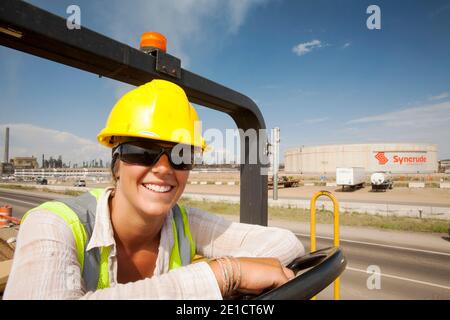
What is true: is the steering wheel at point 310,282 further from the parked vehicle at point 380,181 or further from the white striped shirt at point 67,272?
the parked vehicle at point 380,181

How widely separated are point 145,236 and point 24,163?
4241 inches

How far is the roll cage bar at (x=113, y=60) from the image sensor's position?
1.03 metres

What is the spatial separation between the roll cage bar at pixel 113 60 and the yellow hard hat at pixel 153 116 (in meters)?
0.14

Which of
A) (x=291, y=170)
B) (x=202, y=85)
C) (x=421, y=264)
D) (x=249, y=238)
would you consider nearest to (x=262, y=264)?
(x=249, y=238)

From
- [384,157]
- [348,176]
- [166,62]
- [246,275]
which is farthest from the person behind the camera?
[384,157]

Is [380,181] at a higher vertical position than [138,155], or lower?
lower

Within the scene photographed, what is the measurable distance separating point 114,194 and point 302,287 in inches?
44.6

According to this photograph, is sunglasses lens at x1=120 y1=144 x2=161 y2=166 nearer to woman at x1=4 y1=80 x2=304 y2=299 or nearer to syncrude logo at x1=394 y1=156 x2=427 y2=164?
woman at x1=4 y1=80 x2=304 y2=299

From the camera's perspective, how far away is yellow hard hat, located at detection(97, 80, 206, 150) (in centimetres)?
129

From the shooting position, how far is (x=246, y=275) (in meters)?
1.09

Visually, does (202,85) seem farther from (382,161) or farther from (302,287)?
(382,161)

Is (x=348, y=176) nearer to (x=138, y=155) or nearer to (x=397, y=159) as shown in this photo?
(x=138, y=155)

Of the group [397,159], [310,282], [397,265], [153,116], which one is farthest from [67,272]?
[397,159]

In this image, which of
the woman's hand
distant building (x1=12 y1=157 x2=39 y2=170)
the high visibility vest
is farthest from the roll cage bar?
distant building (x1=12 y1=157 x2=39 y2=170)
